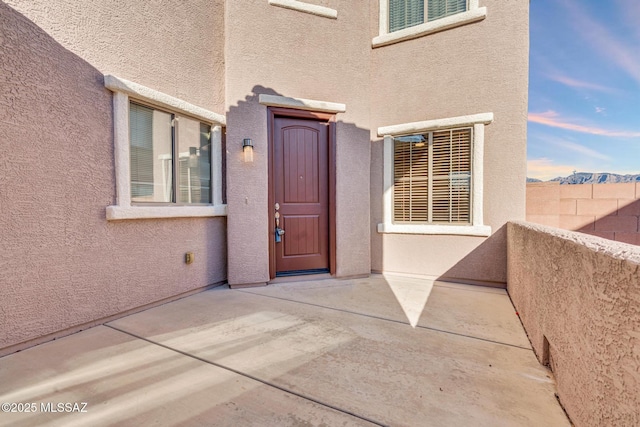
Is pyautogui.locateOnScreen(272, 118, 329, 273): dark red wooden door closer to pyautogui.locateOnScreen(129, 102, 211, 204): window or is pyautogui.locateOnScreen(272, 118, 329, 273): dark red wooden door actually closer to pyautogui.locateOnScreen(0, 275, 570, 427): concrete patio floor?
pyautogui.locateOnScreen(129, 102, 211, 204): window

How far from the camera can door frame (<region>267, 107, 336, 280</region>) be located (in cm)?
474

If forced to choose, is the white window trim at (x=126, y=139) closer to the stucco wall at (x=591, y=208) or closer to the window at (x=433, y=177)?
the window at (x=433, y=177)

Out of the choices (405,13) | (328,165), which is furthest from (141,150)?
(405,13)

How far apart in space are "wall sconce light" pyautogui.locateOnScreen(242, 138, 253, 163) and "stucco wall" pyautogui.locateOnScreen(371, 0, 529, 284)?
7.83 ft

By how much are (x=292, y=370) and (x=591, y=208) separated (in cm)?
524

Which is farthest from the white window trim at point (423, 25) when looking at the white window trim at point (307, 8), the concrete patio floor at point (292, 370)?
the concrete patio floor at point (292, 370)

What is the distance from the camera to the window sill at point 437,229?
15.6ft

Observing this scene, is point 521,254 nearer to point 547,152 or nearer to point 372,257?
point 372,257

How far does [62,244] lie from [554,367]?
14.9 ft

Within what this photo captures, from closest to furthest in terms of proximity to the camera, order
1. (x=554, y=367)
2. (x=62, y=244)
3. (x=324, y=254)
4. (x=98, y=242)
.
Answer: (x=554, y=367)
(x=62, y=244)
(x=98, y=242)
(x=324, y=254)

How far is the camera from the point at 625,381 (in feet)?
3.79

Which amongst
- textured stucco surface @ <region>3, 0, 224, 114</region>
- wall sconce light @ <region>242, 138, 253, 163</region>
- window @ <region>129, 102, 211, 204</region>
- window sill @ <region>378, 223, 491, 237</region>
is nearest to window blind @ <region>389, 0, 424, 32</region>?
textured stucco surface @ <region>3, 0, 224, 114</region>

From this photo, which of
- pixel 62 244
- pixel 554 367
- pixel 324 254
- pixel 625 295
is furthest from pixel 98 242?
pixel 554 367

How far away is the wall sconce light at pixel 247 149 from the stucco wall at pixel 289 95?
0.29 ft
